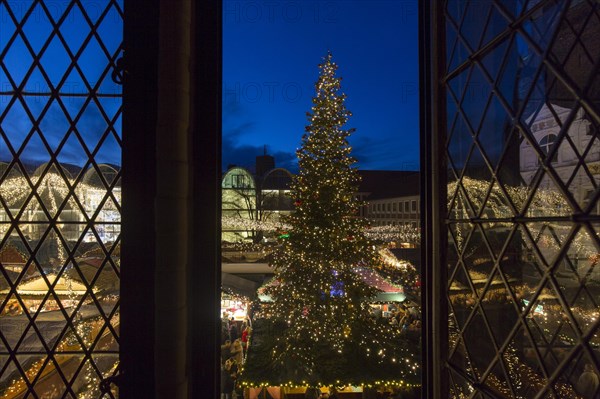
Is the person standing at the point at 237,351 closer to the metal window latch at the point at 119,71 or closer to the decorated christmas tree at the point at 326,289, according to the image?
the decorated christmas tree at the point at 326,289

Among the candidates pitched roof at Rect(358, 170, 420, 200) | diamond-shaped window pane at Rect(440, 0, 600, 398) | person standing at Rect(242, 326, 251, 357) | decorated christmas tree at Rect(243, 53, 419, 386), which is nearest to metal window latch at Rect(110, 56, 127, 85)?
diamond-shaped window pane at Rect(440, 0, 600, 398)

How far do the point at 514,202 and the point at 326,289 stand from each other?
6.77 m

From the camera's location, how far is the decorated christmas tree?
24.7 ft

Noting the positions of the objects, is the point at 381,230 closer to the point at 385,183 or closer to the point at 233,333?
the point at 233,333

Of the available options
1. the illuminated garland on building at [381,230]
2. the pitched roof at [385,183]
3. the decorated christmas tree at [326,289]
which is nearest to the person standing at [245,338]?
the decorated christmas tree at [326,289]

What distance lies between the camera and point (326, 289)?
838 cm

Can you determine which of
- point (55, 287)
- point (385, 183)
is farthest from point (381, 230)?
point (385, 183)

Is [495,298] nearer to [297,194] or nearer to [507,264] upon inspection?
[507,264]

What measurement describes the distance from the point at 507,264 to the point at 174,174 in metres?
3.01

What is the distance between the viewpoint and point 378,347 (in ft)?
26.1

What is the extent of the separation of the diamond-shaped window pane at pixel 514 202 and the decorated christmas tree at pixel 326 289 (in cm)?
494

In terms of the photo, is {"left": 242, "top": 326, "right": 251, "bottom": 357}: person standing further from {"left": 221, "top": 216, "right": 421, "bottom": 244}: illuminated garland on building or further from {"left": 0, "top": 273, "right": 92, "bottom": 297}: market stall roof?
{"left": 221, "top": 216, "right": 421, "bottom": 244}: illuminated garland on building

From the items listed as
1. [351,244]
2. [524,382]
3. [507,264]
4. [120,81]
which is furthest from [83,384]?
[351,244]

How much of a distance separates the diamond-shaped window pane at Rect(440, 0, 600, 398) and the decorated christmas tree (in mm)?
4944
